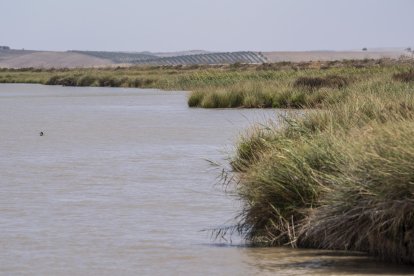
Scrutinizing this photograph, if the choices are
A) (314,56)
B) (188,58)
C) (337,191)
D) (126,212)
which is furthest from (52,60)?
(337,191)

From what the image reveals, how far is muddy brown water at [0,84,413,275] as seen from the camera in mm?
9836

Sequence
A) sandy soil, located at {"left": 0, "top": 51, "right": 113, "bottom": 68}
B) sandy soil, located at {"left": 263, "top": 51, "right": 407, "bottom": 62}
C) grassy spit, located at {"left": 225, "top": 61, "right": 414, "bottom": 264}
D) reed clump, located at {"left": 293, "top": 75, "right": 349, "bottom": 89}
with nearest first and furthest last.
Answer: grassy spit, located at {"left": 225, "top": 61, "right": 414, "bottom": 264}, reed clump, located at {"left": 293, "top": 75, "right": 349, "bottom": 89}, sandy soil, located at {"left": 263, "top": 51, "right": 407, "bottom": 62}, sandy soil, located at {"left": 0, "top": 51, "right": 113, "bottom": 68}

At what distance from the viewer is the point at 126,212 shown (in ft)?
43.2

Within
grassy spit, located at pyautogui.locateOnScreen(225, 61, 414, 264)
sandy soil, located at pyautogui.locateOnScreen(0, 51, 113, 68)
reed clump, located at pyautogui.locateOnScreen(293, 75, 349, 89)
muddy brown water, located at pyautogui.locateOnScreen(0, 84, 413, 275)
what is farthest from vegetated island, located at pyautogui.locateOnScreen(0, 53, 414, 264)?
sandy soil, located at pyautogui.locateOnScreen(0, 51, 113, 68)

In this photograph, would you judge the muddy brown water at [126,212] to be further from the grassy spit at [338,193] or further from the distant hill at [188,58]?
the distant hill at [188,58]

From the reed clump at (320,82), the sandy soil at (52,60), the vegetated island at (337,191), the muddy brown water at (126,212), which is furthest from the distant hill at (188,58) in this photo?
the vegetated island at (337,191)

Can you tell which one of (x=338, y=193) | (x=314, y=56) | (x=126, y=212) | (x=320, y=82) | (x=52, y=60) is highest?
(x=338, y=193)

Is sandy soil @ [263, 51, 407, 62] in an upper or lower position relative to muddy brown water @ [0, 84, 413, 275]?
lower

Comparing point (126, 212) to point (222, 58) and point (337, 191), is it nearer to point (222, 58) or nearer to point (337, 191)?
point (337, 191)

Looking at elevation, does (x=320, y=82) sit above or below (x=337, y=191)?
below

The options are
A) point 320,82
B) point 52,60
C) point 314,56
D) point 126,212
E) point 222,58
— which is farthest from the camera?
point 52,60

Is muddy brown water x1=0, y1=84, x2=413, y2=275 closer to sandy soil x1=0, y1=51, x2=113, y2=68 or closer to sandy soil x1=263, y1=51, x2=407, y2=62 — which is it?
sandy soil x1=263, y1=51, x2=407, y2=62

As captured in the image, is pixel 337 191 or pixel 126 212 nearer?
pixel 337 191

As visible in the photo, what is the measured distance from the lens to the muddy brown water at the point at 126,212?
32.3 feet
